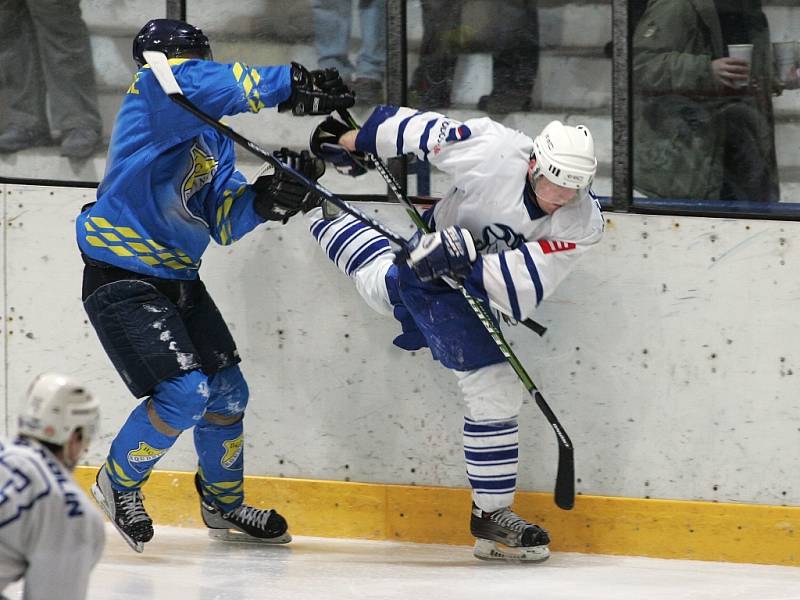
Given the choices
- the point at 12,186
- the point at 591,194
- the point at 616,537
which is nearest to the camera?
the point at 591,194

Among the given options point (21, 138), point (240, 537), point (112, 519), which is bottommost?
point (240, 537)

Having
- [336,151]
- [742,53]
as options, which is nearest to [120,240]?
[336,151]

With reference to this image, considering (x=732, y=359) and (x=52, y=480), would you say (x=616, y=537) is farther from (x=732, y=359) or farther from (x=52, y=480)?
(x=52, y=480)

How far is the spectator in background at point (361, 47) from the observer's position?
393cm

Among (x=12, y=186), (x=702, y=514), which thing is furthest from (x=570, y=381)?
(x=12, y=186)

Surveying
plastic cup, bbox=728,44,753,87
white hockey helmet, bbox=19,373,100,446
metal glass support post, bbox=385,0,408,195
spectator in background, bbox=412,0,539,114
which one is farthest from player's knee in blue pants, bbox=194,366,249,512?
white hockey helmet, bbox=19,373,100,446

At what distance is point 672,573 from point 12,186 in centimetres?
206

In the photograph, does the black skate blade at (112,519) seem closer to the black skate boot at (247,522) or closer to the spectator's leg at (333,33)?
the black skate boot at (247,522)

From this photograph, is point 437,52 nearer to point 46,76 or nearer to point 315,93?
point 315,93

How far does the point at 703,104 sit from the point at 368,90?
89cm

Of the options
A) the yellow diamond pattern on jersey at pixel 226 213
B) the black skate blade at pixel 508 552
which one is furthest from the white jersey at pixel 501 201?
the black skate blade at pixel 508 552

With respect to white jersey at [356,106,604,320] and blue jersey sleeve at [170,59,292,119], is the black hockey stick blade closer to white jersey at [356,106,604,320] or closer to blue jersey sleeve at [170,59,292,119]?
white jersey at [356,106,604,320]

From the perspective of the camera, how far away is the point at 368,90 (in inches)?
155

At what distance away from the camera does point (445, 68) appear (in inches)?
153
